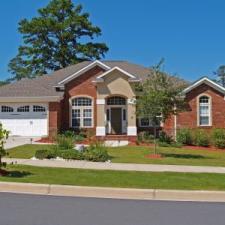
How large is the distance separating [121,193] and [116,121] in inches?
915

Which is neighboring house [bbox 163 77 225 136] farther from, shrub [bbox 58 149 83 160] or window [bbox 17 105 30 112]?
shrub [bbox 58 149 83 160]

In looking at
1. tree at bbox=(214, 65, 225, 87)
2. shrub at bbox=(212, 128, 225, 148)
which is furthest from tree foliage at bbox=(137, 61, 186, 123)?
tree at bbox=(214, 65, 225, 87)

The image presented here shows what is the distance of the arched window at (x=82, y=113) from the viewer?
3225cm

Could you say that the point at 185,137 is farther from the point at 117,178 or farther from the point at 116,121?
the point at 117,178

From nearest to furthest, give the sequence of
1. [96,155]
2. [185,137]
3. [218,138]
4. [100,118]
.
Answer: [96,155], [218,138], [185,137], [100,118]

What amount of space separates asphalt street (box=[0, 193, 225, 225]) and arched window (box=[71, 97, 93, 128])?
2278 cm

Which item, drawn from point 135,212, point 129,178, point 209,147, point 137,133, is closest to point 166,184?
point 129,178

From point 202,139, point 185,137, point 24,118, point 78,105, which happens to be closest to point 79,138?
point 78,105

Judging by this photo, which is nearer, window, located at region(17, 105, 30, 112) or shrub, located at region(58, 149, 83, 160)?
shrub, located at region(58, 149, 83, 160)

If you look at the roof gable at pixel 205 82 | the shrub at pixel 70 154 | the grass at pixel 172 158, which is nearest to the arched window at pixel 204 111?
the roof gable at pixel 205 82

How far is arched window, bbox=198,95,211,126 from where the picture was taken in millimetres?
31844

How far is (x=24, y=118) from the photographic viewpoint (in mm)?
31766

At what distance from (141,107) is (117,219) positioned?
13587mm

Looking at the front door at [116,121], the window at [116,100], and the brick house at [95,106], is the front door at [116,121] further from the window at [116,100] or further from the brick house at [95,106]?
the window at [116,100]
